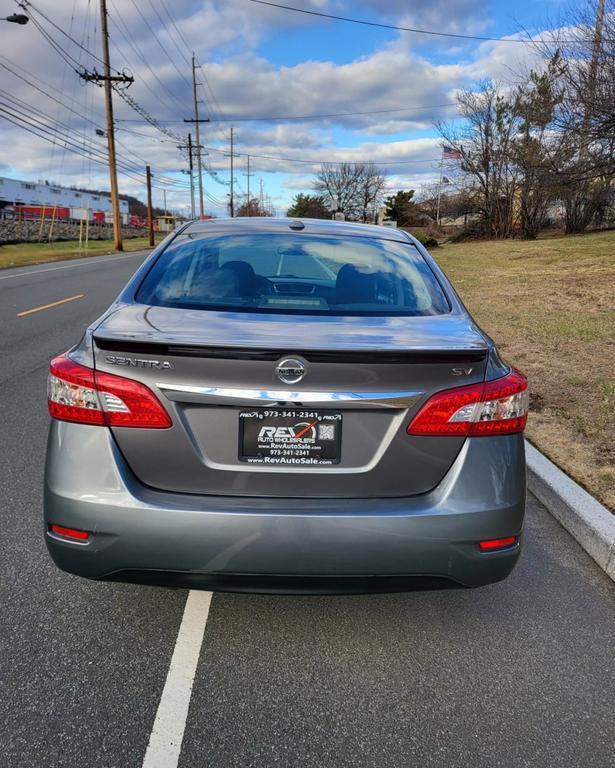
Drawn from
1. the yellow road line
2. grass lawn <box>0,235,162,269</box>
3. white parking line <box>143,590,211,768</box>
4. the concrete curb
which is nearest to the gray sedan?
white parking line <box>143,590,211,768</box>

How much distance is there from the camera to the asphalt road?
214cm

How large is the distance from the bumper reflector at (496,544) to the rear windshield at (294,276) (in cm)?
106

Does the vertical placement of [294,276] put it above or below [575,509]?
above

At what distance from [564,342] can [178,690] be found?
7.41 m

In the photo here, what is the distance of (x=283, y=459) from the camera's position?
2.29 metres

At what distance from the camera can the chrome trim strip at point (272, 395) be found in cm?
221

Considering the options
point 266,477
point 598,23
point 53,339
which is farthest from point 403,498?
point 598,23

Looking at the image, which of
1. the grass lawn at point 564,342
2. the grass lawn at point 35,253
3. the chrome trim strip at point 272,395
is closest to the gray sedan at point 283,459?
the chrome trim strip at point 272,395

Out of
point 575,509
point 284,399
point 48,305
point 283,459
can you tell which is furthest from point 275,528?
point 48,305

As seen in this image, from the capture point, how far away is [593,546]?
11.4ft

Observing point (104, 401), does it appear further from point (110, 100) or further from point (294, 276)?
point (110, 100)

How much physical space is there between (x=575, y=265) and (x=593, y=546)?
52.3 feet

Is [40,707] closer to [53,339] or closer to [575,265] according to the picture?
[53,339]

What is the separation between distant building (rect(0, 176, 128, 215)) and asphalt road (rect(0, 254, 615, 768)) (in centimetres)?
9796
